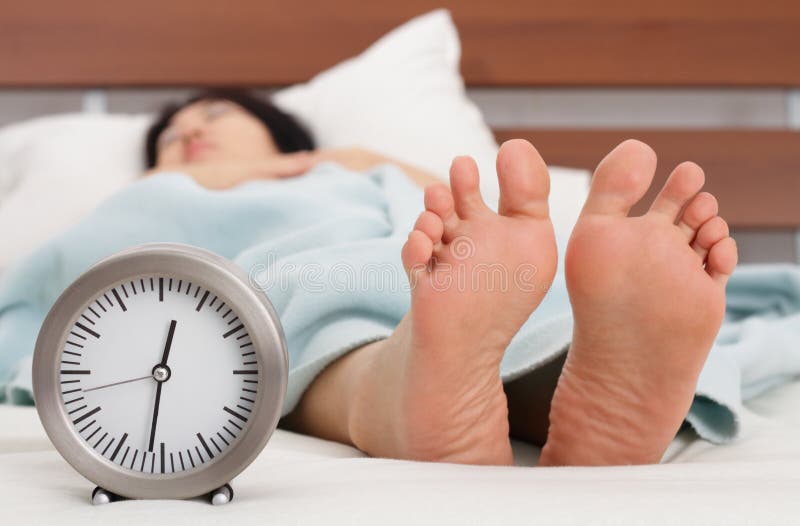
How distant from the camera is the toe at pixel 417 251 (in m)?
0.64

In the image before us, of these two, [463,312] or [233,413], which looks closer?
[233,413]

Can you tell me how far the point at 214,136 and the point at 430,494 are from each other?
134 centimetres

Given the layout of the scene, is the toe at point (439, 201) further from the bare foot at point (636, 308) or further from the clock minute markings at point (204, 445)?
the clock minute markings at point (204, 445)

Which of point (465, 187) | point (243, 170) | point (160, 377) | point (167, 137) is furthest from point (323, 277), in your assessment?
point (167, 137)

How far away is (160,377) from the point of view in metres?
0.54

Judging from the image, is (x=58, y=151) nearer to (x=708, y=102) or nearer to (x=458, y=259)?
(x=458, y=259)

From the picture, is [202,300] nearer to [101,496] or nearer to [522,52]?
[101,496]

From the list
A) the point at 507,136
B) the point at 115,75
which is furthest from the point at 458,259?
the point at 115,75

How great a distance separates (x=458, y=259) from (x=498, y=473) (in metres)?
0.17

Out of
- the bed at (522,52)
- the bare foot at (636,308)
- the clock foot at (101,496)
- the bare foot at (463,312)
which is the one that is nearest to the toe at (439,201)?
the bare foot at (463,312)

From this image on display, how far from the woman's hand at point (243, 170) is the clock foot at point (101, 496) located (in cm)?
89

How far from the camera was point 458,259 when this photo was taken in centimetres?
67

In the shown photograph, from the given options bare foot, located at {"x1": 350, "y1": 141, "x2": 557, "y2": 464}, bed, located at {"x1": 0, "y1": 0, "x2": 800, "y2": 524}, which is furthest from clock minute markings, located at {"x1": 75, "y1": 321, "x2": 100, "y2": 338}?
bed, located at {"x1": 0, "y1": 0, "x2": 800, "y2": 524}

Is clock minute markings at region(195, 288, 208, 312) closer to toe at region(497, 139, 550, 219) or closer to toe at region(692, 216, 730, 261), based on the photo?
toe at region(497, 139, 550, 219)
